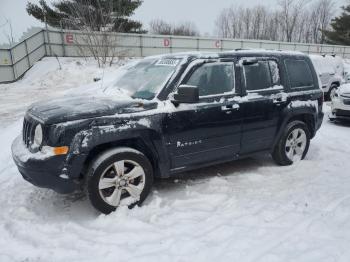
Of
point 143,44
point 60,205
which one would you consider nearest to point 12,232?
point 60,205

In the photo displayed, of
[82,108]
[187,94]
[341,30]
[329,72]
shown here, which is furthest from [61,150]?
[341,30]

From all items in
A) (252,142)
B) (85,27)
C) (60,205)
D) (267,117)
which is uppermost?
(85,27)

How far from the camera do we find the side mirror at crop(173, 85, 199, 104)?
394cm

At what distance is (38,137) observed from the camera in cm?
369

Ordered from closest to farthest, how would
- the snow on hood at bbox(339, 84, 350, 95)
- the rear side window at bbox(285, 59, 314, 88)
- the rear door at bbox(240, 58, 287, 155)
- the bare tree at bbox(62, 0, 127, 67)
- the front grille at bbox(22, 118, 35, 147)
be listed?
the front grille at bbox(22, 118, 35, 147), the rear door at bbox(240, 58, 287, 155), the rear side window at bbox(285, 59, 314, 88), the snow on hood at bbox(339, 84, 350, 95), the bare tree at bbox(62, 0, 127, 67)

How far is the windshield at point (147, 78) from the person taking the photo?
14.3 ft

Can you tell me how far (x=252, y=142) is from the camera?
5.03 m

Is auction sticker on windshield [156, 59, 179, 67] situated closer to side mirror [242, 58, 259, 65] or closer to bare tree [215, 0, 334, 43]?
side mirror [242, 58, 259, 65]

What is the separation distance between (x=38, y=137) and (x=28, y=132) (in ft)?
1.27

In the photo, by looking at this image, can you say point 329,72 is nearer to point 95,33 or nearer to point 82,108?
point 82,108

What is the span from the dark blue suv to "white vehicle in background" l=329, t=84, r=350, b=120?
400 centimetres

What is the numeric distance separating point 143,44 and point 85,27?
543 cm

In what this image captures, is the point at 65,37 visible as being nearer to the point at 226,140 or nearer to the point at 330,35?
the point at 226,140

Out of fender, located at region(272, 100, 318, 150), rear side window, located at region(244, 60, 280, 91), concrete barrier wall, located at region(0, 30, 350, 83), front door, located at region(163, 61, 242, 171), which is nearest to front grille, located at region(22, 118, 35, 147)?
front door, located at region(163, 61, 242, 171)
